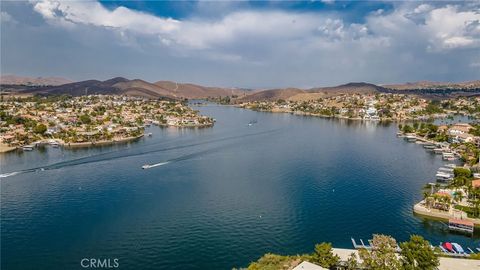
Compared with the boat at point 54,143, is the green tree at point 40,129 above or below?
above

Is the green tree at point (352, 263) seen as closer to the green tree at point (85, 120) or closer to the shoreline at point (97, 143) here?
the shoreline at point (97, 143)

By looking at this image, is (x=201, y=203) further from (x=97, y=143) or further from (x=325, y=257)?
(x=97, y=143)

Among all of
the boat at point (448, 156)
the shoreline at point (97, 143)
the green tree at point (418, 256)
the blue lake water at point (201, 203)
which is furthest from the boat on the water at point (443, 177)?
the shoreline at point (97, 143)

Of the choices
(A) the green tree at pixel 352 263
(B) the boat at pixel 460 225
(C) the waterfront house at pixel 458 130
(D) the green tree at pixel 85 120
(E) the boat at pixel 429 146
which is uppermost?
(D) the green tree at pixel 85 120

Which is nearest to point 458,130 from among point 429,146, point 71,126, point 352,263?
point 429,146

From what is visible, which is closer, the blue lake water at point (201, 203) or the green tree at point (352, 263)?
the green tree at point (352, 263)

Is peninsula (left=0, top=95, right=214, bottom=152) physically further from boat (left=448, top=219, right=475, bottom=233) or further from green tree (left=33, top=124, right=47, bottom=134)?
boat (left=448, top=219, right=475, bottom=233)
